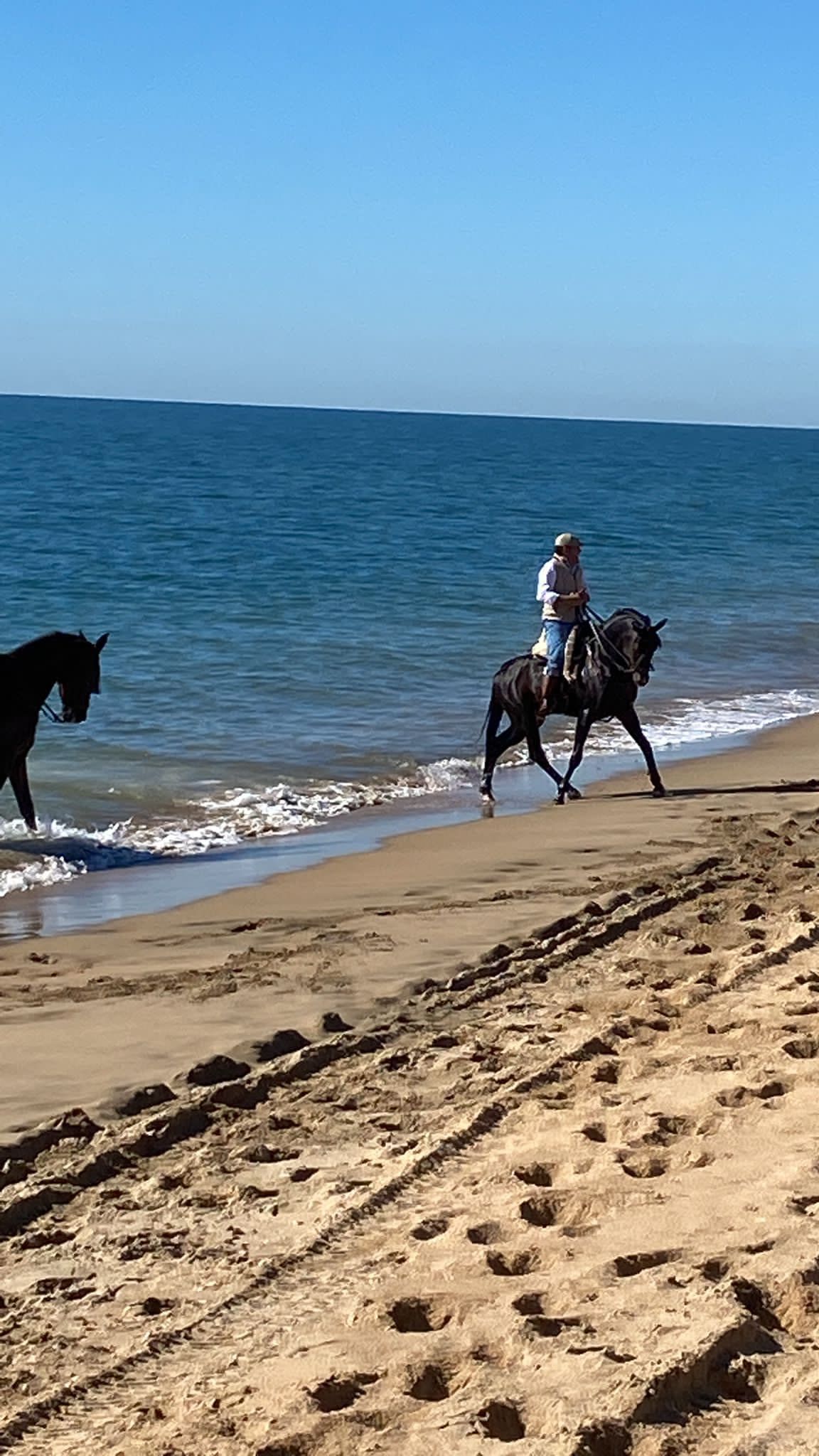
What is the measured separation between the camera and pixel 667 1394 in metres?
4.11

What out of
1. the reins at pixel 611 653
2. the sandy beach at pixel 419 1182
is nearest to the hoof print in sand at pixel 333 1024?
the sandy beach at pixel 419 1182

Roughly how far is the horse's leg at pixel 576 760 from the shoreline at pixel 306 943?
415 mm

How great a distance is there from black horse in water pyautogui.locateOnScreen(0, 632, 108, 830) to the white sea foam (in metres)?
0.45

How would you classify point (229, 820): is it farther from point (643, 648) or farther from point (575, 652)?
point (643, 648)

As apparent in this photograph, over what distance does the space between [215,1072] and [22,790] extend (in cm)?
670

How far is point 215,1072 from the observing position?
22.5 ft

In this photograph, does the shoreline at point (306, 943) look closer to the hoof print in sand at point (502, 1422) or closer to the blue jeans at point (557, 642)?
the blue jeans at point (557, 642)

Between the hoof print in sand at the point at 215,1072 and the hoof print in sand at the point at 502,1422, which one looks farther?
the hoof print in sand at the point at 215,1072

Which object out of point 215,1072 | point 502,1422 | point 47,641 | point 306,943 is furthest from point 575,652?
point 502,1422

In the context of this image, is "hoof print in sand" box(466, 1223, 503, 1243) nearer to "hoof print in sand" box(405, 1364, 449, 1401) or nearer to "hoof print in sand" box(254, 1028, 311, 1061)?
"hoof print in sand" box(405, 1364, 449, 1401)

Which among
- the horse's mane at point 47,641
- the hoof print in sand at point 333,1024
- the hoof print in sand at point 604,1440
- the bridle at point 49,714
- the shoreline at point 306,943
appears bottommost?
the shoreline at point 306,943

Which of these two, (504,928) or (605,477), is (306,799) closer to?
(504,928)

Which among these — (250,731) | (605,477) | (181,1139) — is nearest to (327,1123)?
(181,1139)

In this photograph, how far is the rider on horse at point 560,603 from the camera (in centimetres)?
1530
